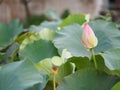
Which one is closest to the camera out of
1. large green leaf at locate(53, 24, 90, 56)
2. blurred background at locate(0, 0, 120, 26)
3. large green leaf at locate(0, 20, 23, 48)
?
large green leaf at locate(53, 24, 90, 56)

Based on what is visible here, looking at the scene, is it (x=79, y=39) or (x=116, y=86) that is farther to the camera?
(x=79, y=39)

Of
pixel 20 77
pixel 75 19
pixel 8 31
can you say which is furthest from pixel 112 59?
pixel 8 31

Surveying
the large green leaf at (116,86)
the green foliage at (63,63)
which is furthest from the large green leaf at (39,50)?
the large green leaf at (116,86)

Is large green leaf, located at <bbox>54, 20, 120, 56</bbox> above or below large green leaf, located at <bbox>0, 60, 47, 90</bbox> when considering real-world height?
below

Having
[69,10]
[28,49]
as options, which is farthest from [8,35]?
[69,10]

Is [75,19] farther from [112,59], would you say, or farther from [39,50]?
[112,59]

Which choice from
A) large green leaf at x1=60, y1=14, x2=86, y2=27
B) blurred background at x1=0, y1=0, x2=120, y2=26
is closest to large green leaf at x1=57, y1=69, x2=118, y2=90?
large green leaf at x1=60, y1=14, x2=86, y2=27

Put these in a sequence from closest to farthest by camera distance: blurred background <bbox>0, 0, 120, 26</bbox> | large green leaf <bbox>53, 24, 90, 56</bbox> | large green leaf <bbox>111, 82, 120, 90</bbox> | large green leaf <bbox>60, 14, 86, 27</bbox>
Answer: large green leaf <bbox>111, 82, 120, 90</bbox>, large green leaf <bbox>53, 24, 90, 56</bbox>, large green leaf <bbox>60, 14, 86, 27</bbox>, blurred background <bbox>0, 0, 120, 26</bbox>

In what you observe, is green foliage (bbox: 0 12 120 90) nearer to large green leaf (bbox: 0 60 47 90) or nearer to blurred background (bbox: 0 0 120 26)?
large green leaf (bbox: 0 60 47 90)
